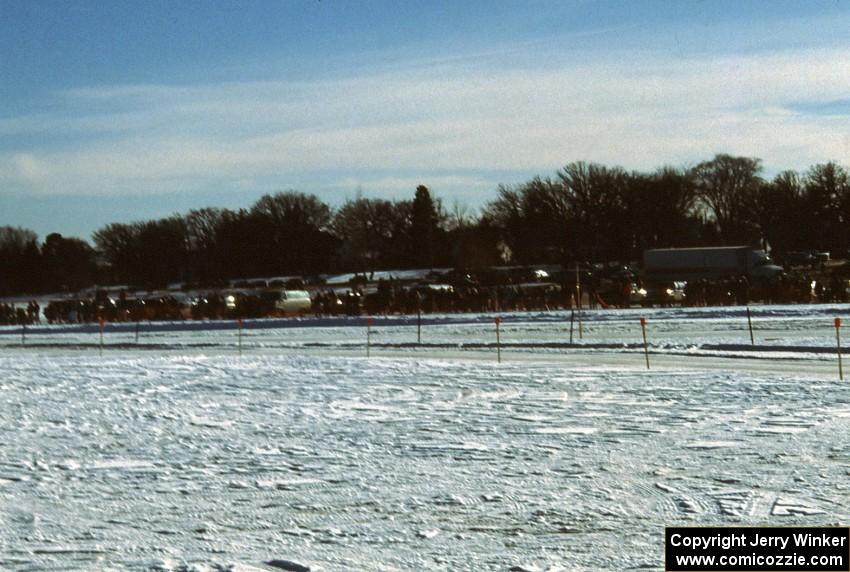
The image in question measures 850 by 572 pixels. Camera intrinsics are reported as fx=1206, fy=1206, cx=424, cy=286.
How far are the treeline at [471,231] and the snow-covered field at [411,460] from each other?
86.6 m

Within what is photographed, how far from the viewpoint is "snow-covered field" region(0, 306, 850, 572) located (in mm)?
10422

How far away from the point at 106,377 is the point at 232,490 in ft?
51.7

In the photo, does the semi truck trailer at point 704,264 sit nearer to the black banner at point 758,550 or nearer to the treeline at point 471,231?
the treeline at point 471,231

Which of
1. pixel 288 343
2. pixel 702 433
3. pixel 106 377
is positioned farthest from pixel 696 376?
pixel 288 343

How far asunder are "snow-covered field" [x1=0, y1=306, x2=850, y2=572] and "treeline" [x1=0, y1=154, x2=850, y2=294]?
86.6 m

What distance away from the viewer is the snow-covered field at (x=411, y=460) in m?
10.4

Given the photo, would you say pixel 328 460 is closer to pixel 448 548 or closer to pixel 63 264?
pixel 448 548

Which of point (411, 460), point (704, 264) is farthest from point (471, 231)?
point (411, 460)

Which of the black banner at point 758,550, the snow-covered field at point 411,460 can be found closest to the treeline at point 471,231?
the snow-covered field at point 411,460

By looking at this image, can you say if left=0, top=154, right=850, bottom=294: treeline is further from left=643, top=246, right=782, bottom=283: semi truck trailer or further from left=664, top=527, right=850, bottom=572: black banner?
left=664, top=527, right=850, bottom=572: black banner

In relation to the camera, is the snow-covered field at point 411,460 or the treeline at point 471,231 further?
the treeline at point 471,231

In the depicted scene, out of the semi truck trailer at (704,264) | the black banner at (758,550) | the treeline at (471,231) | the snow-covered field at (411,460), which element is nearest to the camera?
the black banner at (758,550)

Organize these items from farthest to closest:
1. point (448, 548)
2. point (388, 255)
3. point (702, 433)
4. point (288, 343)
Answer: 1. point (388, 255)
2. point (288, 343)
3. point (702, 433)
4. point (448, 548)

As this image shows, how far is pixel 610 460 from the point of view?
47.4ft
